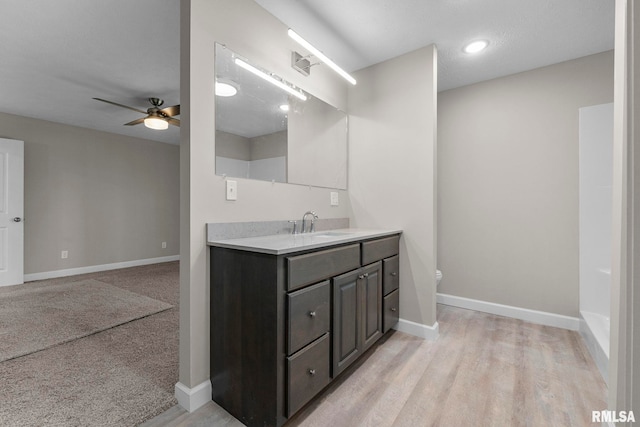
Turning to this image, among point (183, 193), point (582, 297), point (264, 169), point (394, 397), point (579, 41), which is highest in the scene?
point (579, 41)

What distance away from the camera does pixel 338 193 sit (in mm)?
2682

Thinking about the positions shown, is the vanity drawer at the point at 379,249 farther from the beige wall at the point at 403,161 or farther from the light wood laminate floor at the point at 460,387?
the light wood laminate floor at the point at 460,387

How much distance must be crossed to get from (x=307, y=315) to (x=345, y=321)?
381 mm

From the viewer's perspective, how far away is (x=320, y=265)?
149 centimetres

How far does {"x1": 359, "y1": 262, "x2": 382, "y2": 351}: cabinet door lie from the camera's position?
6.22ft

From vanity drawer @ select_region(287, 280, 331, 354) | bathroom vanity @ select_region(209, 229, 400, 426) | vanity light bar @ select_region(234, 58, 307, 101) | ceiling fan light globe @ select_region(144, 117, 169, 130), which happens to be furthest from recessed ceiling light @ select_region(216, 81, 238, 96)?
ceiling fan light globe @ select_region(144, 117, 169, 130)

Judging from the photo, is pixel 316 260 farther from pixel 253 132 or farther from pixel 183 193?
pixel 253 132

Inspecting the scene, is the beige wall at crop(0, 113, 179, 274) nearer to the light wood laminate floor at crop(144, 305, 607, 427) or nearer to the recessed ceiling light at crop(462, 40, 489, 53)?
the light wood laminate floor at crop(144, 305, 607, 427)

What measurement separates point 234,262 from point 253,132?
3.09 ft

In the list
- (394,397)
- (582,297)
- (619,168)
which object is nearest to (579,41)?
(619,168)

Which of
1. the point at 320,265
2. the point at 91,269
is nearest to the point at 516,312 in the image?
the point at 320,265

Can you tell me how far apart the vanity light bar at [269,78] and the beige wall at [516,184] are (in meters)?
1.78

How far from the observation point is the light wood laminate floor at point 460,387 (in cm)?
142

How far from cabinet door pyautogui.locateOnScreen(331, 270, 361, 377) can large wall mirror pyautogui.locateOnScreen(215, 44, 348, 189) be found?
88 centimetres
